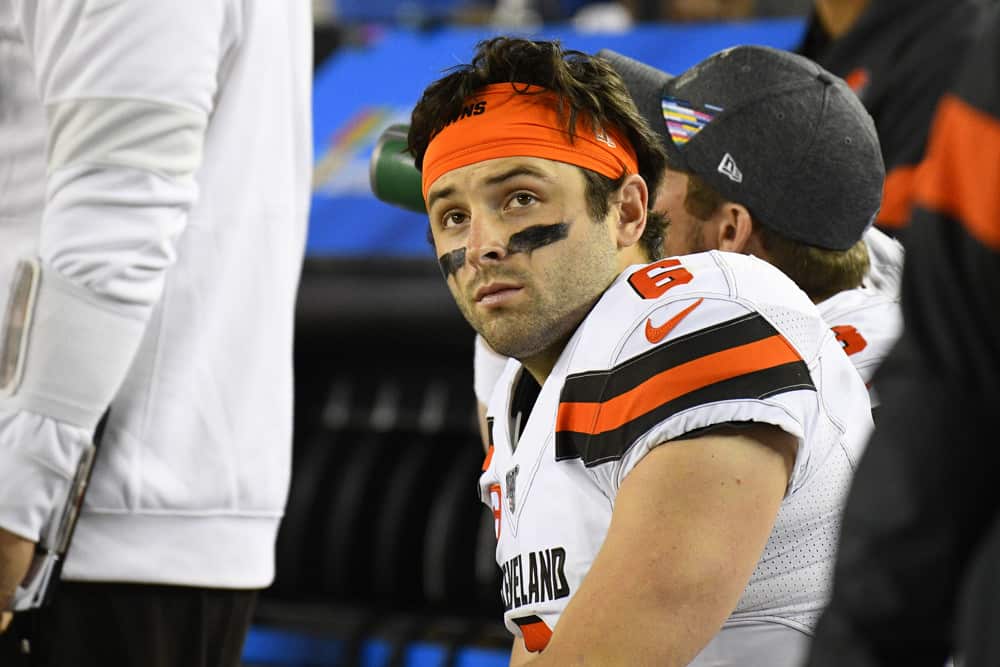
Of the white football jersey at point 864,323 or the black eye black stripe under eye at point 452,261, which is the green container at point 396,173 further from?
the white football jersey at point 864,323

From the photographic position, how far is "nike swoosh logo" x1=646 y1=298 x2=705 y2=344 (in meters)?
1.21

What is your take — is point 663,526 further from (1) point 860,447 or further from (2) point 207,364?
(2) point 207,364

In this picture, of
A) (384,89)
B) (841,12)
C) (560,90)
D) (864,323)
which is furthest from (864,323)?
(384,89)

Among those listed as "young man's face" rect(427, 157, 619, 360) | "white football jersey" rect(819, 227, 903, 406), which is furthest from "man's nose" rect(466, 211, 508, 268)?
"white football jersey" rect(819, 227, 903, 406)

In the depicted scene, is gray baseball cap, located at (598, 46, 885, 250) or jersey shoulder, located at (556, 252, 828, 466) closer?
jersey shoulder, located at (556, 252, 828, 466)

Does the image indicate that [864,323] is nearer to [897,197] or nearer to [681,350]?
[681,350]

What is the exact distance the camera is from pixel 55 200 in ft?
4.80

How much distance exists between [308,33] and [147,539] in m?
0.64

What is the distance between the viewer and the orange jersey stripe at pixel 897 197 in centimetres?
220

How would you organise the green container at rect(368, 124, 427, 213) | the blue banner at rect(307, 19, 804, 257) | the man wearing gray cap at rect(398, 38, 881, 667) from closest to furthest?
the man wearing gray cap at rect(398, 38, 881, 667) → the green container at rect(368, 124, 427, 213) → the blue banner at rect(307, 19, 804, 257)

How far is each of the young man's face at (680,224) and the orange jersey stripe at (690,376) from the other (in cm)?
42

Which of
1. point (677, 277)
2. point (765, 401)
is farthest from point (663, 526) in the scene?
point (677, 277)

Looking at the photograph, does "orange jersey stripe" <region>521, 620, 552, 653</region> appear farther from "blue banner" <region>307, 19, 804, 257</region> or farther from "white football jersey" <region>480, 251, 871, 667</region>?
"blue banner" <region>307, 19, 804, 257</region>

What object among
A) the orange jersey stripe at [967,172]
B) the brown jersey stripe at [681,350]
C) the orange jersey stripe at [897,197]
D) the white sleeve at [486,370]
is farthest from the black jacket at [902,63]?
the orange jersey stripe at [967,172]
